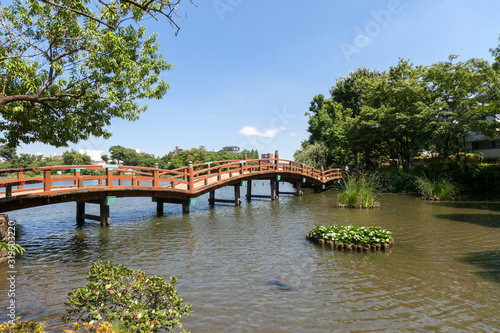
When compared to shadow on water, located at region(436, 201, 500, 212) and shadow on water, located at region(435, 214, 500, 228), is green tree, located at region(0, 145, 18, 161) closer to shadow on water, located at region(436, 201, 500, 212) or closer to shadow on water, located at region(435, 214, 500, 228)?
shadow on water, located at region(436, 201, 500, 212)

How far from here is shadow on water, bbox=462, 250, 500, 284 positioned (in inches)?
265

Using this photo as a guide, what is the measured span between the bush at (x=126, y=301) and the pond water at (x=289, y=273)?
1206mm

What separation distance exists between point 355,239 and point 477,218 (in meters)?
8.32

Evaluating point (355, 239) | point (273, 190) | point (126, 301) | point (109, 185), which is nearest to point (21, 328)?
point (126, 301)

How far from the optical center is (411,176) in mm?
27312

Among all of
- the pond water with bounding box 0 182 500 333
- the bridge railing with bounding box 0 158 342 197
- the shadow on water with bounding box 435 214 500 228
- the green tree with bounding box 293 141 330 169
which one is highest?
the green tree with bounding box 293 141 330 169

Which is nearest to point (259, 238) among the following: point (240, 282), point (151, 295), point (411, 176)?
point (240, 282)

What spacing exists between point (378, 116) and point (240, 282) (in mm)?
25809

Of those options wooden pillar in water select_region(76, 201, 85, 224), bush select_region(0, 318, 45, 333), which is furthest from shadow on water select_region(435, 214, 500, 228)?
wooden pillar in water select_region(76, 201, 85, 224)

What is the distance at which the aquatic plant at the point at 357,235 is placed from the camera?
9117mm

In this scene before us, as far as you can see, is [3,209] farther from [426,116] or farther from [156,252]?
[426,116]

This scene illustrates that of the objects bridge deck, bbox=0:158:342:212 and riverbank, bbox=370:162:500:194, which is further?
riverbank, bbox=370:162:500:194

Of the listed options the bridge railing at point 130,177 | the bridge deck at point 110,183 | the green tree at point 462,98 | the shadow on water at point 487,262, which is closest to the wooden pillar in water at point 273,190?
the bridge deck at point 110,183

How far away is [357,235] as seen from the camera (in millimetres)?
9391
